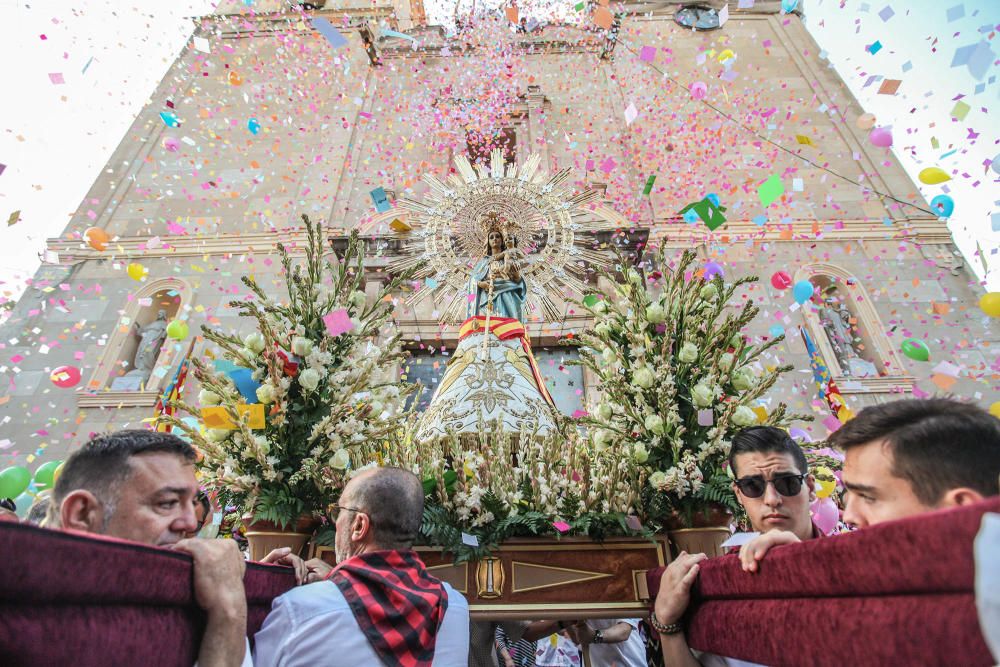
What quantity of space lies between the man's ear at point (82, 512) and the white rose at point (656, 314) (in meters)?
2.54

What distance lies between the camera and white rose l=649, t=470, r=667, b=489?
8.29 ft

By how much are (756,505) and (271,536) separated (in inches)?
84.6

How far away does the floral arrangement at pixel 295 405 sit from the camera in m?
2.52

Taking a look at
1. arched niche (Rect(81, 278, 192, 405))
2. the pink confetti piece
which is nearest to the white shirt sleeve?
the pink confetti piece

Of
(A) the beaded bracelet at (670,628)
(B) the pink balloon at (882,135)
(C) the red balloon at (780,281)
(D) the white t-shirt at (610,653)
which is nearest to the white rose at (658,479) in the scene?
(A) the beaded bracelet at (670,628)

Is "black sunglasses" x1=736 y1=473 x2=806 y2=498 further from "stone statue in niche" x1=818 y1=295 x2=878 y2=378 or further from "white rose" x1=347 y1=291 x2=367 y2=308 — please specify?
"stone statue in niche" x1=818 y1=295 x2=878 y2=378

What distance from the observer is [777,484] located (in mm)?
1988

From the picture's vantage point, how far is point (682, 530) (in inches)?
98.6

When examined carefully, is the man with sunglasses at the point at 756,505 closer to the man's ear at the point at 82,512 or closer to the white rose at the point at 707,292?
the white rose at the point at 707,292

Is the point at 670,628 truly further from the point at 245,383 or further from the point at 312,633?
the point at 245,383

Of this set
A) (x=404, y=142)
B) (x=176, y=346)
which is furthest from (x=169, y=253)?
(x=404, y=142)

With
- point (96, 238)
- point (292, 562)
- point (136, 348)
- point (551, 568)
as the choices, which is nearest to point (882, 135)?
point (551, 568)

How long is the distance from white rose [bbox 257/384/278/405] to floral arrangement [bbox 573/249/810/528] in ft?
5.47

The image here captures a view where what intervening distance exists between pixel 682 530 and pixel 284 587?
177cm
